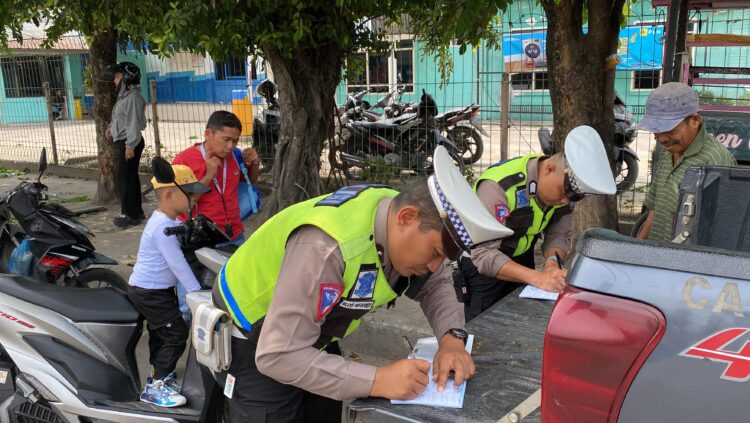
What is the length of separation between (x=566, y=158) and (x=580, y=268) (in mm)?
1352

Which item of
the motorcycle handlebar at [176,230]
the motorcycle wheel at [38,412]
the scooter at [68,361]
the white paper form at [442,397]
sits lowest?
the motorcycle wheel at [38,412]

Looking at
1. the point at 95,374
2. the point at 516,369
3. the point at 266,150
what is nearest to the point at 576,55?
the point at 516,369

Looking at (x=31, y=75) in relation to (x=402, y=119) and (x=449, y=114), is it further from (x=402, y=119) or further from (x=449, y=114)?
(x=449, y=114)

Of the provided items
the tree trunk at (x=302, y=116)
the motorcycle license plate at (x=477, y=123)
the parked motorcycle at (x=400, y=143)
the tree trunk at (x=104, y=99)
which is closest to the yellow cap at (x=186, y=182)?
the tree trunk at (x=302, y=116)

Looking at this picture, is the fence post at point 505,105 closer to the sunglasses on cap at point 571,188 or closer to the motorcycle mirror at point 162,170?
the sunglasses on cap at point 571,188

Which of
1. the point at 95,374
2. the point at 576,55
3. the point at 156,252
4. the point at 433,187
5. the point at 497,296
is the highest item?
the point at 576,55

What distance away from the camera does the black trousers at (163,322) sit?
3.45m

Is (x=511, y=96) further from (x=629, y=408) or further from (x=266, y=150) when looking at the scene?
(x=629, y=408)

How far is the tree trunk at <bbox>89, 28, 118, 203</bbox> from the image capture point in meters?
8.18

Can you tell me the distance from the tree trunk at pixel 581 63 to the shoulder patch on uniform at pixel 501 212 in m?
2.46

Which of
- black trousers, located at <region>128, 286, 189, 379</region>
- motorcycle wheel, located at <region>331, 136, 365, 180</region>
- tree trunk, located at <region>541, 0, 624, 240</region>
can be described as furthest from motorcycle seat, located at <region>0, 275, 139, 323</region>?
motorcycle wheel, located at <region>331, 136, 365, 180</region>

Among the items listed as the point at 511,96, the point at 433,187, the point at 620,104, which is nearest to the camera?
the point at 433,187

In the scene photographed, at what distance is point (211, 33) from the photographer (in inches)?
215

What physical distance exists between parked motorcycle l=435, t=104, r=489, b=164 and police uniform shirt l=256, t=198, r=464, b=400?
7.17m
